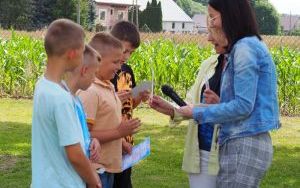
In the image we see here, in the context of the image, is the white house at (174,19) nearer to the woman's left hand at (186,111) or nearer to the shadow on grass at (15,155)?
the shadow on grass at (15,155)

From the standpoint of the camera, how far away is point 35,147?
274 cm

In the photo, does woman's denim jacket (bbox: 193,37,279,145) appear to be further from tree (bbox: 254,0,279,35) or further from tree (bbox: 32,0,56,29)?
tree (bbox: 254,0,279,35)

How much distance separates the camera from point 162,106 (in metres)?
3.29

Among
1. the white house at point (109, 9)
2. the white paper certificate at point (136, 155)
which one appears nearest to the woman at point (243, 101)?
the white paper certificate at point (136, 155)

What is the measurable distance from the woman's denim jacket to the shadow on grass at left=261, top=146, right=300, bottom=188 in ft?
11.5

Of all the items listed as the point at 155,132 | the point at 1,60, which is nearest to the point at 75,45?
the point at 155,132

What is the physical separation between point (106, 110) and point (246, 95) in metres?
0.88

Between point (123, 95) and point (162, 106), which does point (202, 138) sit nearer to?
point (162, 106)

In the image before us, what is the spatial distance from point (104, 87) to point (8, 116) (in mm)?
7848

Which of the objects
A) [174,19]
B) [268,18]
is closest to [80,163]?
[174,19]

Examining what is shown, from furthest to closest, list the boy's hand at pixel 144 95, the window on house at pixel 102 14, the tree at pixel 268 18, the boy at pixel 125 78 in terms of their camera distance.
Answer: the tree at pixel 268 18 < the window on house at pixel 102 14 < the boy at pixel 125 78 < the boy's hand at pixel 144 95

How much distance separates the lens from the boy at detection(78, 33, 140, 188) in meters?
3.34

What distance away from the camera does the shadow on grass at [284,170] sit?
21.1ft

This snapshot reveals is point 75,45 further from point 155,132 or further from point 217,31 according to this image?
point 155,132
